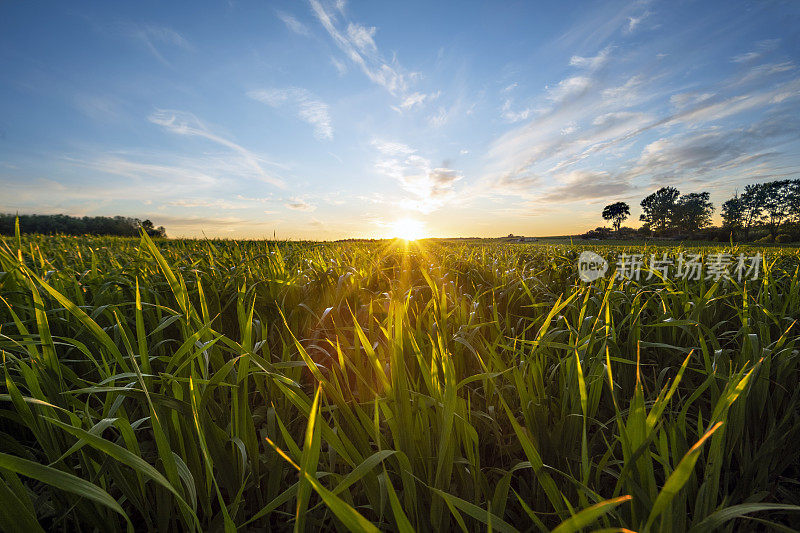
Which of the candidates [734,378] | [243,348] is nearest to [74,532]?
[243,348]

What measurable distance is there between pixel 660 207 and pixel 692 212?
7.34m

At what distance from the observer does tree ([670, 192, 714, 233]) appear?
65438 millimetres

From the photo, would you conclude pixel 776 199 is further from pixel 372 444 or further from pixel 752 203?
pixel 372 444

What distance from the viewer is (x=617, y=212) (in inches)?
3354

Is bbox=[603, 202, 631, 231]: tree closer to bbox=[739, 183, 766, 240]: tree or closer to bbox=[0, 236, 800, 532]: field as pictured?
bbox=[739, 183, 766, 240]: tree

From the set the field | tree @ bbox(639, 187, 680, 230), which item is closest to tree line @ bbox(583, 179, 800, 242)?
tree @ bbox(639, 187, 680, 230)

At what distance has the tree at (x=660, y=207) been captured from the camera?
71.3 metres

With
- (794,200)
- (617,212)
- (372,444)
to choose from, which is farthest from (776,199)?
(372,444)

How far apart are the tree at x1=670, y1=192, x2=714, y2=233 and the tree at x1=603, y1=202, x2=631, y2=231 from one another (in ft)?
46.1

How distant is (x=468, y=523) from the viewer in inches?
34.9

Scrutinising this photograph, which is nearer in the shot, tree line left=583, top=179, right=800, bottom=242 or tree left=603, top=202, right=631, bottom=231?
tree line left=583, top=179, right=800, bottom=242

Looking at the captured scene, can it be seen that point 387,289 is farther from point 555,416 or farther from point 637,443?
point 637,443

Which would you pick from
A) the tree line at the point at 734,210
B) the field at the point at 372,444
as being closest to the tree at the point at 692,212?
the tree line at the point at 734,210

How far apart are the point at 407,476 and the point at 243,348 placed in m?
0.54
